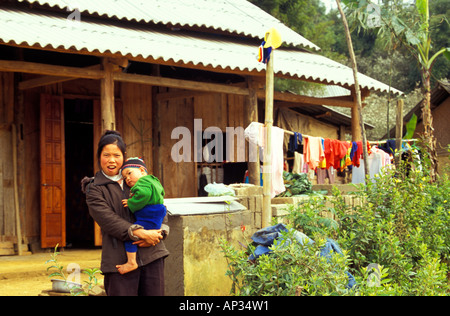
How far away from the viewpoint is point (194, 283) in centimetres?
502

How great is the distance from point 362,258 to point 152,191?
7.43 feet

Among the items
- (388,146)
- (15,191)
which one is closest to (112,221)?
(15,191)

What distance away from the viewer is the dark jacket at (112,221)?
3625mm

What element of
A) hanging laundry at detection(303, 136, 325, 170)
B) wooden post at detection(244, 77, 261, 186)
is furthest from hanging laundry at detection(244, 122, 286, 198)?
wooden post at detection(244, 77, 261, 186)

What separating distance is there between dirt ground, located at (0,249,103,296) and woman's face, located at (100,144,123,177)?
3443 mm

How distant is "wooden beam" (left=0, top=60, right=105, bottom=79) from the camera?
7.48 metres

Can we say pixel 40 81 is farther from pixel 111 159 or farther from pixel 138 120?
pixel 111 159

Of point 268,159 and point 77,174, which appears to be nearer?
point 268,159

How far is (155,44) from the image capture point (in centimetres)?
887

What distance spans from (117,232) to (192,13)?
26.3 ft

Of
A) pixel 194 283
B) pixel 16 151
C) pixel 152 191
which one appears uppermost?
pixel 16 151

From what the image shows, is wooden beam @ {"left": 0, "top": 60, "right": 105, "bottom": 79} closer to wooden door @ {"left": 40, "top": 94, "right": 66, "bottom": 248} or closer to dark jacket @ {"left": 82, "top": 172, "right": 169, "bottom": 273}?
wooden door @ {"left": 40, "top": 94, "right": 66, "bottom": 248}

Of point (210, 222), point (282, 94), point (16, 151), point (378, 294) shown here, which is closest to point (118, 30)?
point (16, 151)

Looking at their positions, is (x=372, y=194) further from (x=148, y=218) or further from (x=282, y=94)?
(x=282, y=94)
